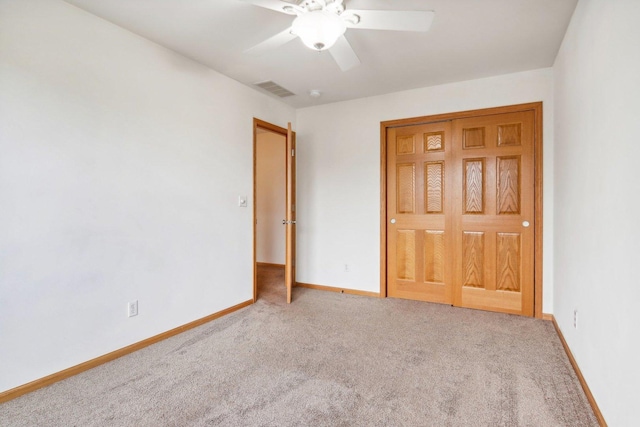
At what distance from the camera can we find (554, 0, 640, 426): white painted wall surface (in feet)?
4.07

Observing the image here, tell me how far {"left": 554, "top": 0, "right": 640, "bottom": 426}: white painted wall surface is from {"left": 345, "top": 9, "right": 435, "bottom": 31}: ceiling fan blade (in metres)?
0.82

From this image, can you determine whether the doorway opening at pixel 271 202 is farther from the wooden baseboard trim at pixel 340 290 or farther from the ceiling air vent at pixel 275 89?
the ceiling air vent at pixel 275 89

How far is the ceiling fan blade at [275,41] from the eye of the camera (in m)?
1.97

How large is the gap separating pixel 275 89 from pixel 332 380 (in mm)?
3020

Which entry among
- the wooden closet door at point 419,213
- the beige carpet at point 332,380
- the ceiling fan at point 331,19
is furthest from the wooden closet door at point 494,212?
the ceiling fan at point 331,19

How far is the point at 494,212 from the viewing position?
10.8 ft

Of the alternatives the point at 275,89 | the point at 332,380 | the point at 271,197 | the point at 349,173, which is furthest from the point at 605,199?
the point at 271,197

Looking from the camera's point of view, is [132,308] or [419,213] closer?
[132,308]

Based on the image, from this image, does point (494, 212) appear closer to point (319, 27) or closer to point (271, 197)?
point (319, 27)

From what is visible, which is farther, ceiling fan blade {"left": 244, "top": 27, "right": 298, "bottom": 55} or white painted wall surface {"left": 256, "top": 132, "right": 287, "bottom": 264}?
white painted wall surface {"left": 256, "top": 132, "right": 287, "bottom": 264}

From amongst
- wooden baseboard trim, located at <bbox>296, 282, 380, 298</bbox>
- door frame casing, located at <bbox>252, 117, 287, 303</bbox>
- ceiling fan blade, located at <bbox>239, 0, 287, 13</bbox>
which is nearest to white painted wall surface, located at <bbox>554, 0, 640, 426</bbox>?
ceiling fan blade, located at <bbox>239, 0, 287, 13</bbox>

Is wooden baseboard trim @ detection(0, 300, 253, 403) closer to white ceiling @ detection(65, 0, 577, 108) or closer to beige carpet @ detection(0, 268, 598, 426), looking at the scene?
beige carpet @ detection(0, 268, 598, 426)

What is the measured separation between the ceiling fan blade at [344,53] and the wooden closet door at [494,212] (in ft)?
5.61

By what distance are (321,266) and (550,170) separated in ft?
8.99
